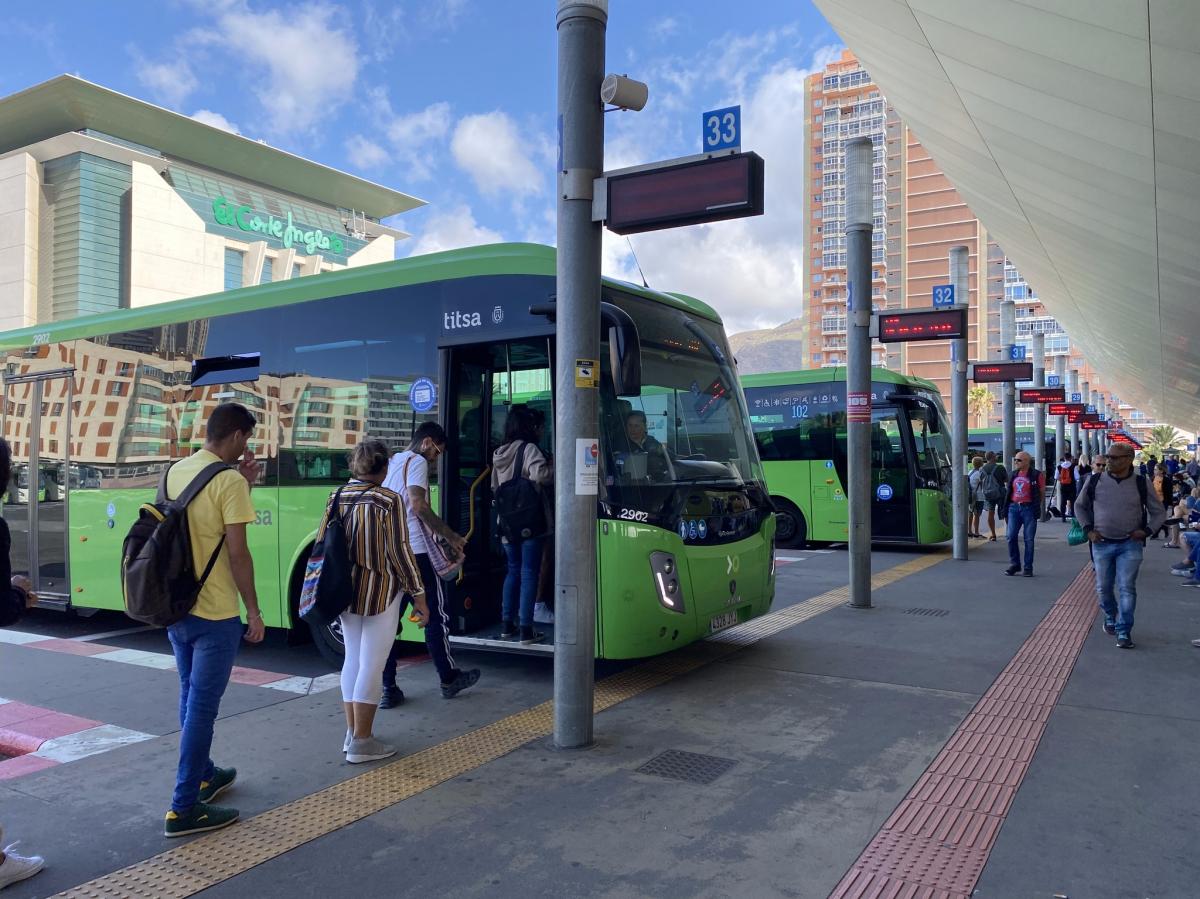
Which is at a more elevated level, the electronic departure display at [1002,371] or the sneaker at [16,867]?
the electronic departure display at [1002,371]

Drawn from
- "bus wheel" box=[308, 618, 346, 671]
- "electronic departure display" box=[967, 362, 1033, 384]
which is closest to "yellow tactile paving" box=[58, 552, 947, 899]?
"bus wheel" box=[308, 618, 346, 671]

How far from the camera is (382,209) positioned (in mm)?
Answer: 69125

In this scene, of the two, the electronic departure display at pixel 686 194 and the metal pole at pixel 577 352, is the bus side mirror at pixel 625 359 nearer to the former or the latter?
the metal pole at pixel 577 352

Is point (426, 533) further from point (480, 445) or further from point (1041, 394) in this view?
point (1041, 394)

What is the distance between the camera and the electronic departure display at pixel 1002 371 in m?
16.0

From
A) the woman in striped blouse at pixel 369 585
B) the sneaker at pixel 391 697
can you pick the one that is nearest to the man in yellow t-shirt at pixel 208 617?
the woman in striped blouse at pixel 369 585

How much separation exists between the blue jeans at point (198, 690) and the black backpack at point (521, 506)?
8.11 feet

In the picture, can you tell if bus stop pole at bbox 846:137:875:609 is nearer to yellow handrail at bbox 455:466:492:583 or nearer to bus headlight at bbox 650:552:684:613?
bus headlight at bbox 650:552:684:613

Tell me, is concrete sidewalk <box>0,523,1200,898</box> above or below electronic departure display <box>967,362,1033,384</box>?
below

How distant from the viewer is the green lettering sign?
5631cm

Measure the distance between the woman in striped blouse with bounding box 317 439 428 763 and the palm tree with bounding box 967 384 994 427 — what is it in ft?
350

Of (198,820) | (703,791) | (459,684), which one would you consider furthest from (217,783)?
(703,791)

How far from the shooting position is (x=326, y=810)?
13.4 ft

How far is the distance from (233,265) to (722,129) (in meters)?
58.8
